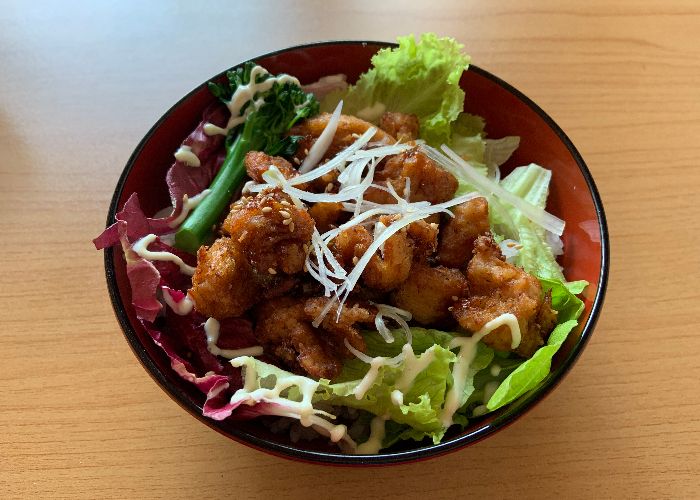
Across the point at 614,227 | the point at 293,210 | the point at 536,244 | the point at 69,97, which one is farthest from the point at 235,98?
the point at 614,227

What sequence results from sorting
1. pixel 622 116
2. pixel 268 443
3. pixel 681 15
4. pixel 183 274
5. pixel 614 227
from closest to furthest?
pixel 268 443, pixel 183 274, pixel 614 227, pixel 622 116, pixel 681 15

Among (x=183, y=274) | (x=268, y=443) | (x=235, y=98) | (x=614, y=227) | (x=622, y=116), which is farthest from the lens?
(x=622, y=116)

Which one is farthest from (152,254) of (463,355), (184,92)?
(184,92)

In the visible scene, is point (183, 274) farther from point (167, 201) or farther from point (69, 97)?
point (69, 97)

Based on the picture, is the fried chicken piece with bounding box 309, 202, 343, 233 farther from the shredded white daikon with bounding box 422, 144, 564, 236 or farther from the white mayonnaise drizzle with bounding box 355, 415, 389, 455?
the white mayonnaise drizzle with bounding box 355, 415, 389, 455

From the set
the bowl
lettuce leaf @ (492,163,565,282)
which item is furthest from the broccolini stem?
lettuce leaf @ (492,163,565,282)

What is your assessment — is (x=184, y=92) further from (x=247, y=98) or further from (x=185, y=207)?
(x=185, y=207)
